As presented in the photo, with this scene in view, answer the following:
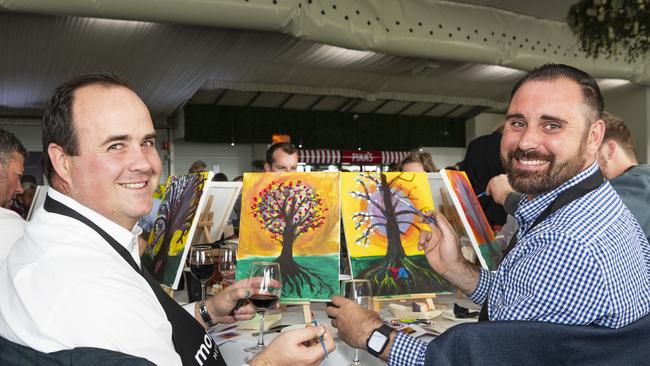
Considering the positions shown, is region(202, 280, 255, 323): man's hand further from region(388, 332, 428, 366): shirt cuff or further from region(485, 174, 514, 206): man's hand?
region(485, 174, 514, 206): man's hand

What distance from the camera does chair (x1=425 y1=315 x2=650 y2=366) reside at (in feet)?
3.84

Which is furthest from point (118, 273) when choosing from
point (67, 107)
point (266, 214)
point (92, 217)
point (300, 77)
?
point (300, 77)

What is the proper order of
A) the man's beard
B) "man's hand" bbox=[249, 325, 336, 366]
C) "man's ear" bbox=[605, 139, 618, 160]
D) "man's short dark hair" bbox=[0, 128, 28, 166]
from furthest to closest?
"man's short dark hair" bbox=[0, 128, 28, 166]
"man's ear" bbox=[605, 139, 618, 160]
the man's beard
"man's hand" bbox=[249, 325, 336, 366]

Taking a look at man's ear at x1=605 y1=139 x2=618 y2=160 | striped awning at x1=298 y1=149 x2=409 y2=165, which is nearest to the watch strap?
man's ear at x1=605 y1=139 x2=618 y2=160

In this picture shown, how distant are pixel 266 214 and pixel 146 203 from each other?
1280mm

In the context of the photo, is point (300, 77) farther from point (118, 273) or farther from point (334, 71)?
point (118, 273)

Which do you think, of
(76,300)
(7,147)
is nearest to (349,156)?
(7,147)

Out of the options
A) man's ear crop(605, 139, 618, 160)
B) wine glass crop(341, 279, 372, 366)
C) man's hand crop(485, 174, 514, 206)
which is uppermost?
man's ear crop(605, 139, 618, 160)

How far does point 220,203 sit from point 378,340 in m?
1.94

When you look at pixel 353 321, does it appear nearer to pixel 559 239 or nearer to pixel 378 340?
pixel 378 340

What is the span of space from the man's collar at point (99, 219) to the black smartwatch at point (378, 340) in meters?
0.76

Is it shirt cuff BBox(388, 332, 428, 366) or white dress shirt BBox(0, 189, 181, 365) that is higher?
white dress shirt BBox(0, 189, 181, 365)

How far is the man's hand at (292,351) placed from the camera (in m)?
1.29

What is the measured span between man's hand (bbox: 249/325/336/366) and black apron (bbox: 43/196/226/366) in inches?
5.7
